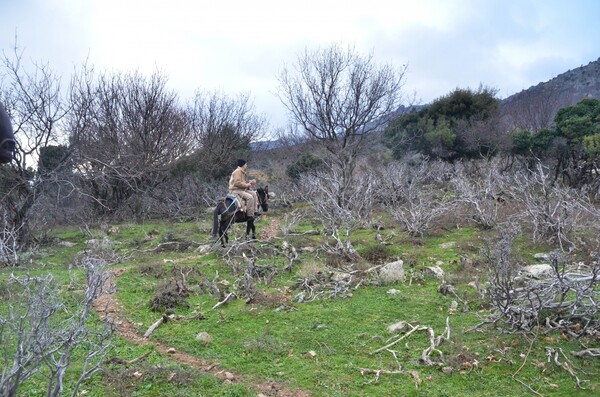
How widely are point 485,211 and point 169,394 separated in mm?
8995

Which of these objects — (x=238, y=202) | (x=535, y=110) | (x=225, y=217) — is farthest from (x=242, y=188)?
(x=535, y=110)

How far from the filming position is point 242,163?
11086mm

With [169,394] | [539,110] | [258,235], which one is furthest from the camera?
[539,110]

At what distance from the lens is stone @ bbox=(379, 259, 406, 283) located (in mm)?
7430

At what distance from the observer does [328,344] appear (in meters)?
5.24

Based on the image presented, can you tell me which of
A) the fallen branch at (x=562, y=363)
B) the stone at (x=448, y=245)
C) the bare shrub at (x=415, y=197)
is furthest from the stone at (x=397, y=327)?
the bare shrub at (x=415, y=197)

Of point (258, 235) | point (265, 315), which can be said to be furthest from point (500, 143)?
point (265, 315)

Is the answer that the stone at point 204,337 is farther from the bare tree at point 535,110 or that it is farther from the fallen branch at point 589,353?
the bare tree at point 535,110

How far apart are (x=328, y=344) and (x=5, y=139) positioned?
4245mm

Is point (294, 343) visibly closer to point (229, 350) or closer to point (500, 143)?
Result: point (229, 350)

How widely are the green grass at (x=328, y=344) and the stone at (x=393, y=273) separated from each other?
14cm

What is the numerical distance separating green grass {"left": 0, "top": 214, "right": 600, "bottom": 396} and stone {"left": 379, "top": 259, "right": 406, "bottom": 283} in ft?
0.45

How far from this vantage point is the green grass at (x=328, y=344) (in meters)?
4.28

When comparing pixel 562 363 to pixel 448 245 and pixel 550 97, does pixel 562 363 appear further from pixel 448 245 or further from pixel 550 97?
pixel 550 97
